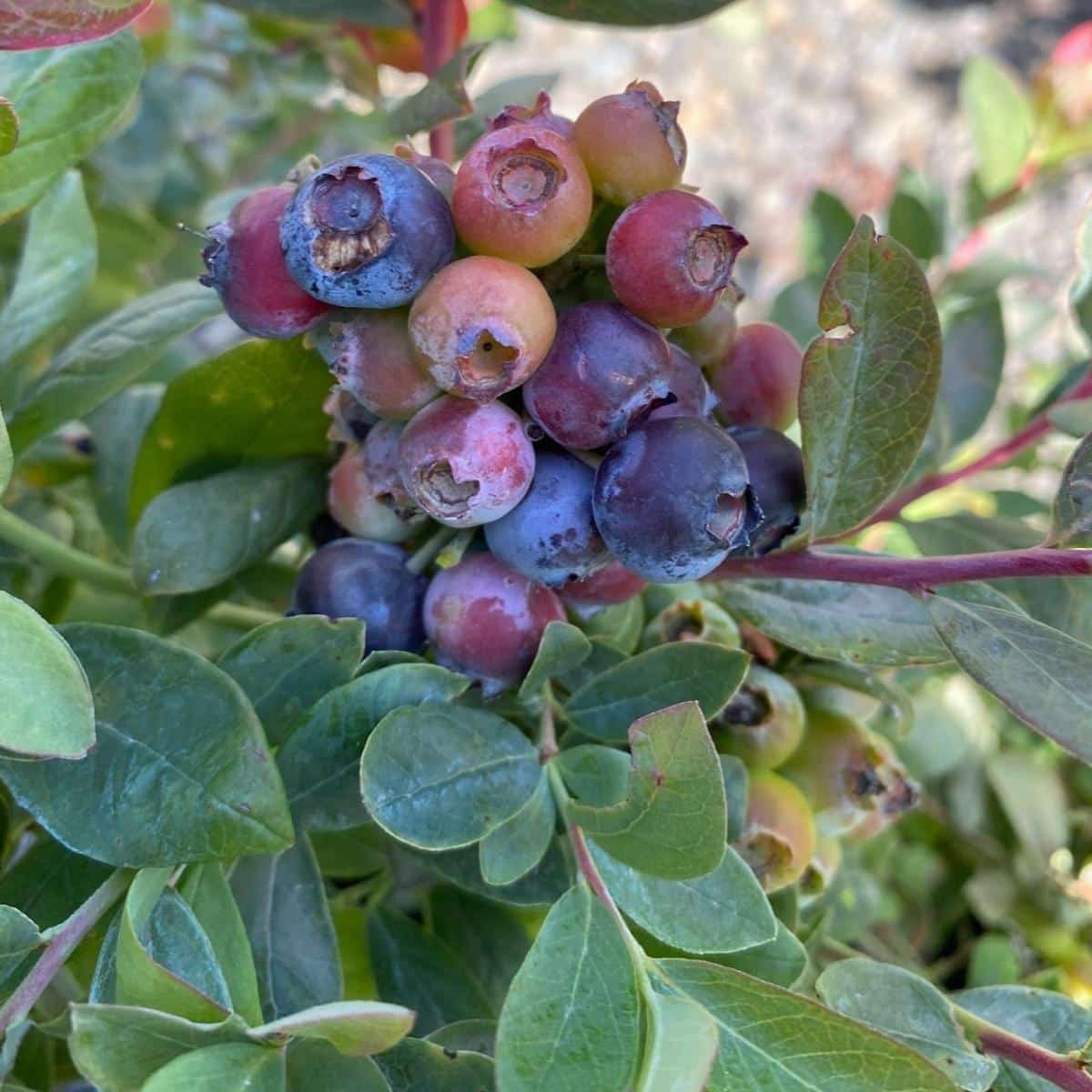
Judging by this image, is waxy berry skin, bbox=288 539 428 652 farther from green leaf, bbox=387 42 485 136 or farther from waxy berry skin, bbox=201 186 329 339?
green leaf, bbox=387 42 485 136

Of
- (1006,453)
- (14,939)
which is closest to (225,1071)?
(14,939)

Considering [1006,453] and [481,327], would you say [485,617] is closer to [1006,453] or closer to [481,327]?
[481,327]

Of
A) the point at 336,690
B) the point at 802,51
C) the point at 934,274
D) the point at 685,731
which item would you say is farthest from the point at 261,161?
the point at 802,51

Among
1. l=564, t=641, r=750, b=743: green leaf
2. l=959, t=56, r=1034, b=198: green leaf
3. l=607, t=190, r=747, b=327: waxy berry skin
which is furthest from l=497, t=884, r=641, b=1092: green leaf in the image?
l=959, t=56, r=1034, b=198: green leaf

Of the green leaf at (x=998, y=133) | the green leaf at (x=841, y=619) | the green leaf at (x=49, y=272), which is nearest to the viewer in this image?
the green leaf at (x=841, y=619)

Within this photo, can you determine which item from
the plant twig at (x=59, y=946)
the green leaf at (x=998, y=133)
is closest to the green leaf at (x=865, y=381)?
the plant twig at (x=59, y=946)

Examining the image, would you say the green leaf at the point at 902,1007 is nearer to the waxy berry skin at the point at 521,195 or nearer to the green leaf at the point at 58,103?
the waxy berry skin at the point at 521,195

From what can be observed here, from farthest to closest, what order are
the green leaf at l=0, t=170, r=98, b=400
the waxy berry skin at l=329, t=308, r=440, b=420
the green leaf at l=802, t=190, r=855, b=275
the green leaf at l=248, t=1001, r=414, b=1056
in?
the green leaf at l=802, t=190, r=855, b=275
the green leaf at l=0, t=170, r=98, b=400
the waxy berry skin at l=329, t=308, r=440, b=420
the green leaf at l=248, t=1001, r=414, b=1056
